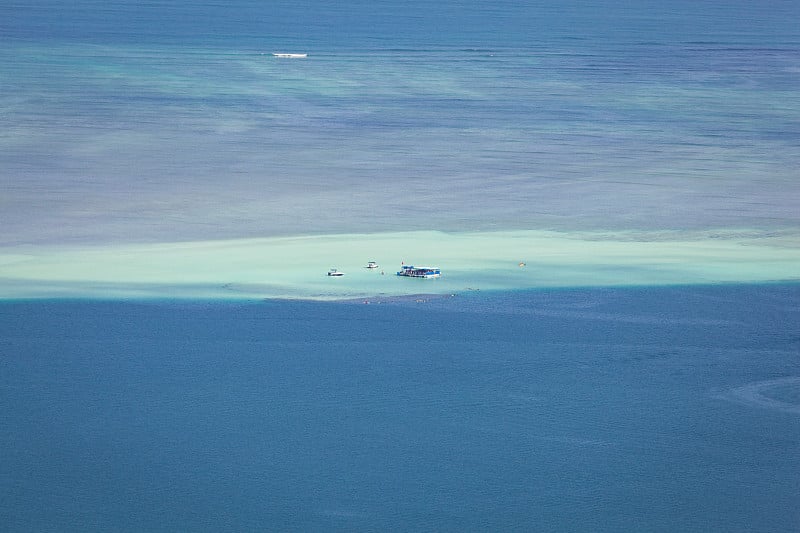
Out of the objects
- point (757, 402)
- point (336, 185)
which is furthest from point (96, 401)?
point (336, 185)

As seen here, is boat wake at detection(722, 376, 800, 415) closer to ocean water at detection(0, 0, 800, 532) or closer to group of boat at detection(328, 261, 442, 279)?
ocean water at detection(0, 0, 800, 532)

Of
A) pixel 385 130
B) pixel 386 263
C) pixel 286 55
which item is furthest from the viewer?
pixel 286 55

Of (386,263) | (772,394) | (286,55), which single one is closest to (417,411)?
(772,394)

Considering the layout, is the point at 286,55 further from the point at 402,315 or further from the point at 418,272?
the point at 402,315

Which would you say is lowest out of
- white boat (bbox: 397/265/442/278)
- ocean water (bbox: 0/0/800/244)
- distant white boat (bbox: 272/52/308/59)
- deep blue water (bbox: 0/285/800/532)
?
deep blue water (bbox: 0/285/800/532)

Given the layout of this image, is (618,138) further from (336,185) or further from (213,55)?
(213,55)

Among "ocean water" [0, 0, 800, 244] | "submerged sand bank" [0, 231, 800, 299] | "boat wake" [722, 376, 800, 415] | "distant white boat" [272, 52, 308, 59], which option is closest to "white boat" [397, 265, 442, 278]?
"submerged sand bank" [0, 231, 800, 299]
